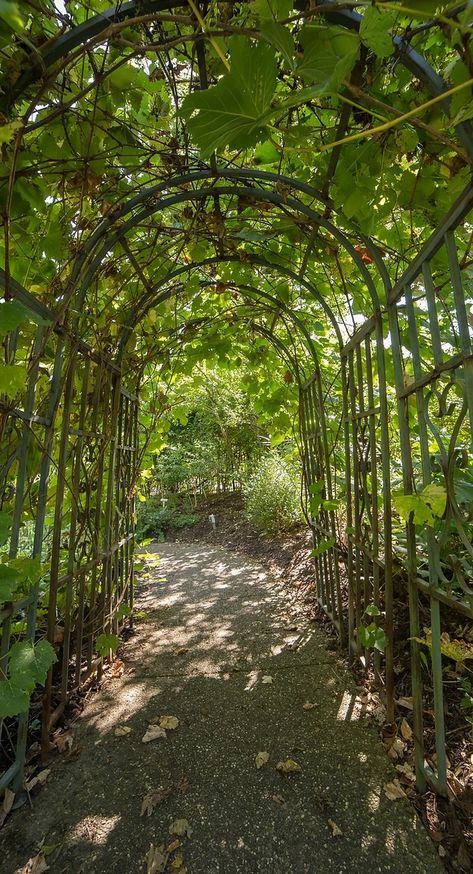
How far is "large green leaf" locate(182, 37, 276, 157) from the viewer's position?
0.67 meters

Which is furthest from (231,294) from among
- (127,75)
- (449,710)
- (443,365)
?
(449,710)

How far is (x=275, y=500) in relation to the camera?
627 cm

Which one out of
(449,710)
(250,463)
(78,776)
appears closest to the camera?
(78,776)

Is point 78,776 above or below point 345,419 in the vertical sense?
below

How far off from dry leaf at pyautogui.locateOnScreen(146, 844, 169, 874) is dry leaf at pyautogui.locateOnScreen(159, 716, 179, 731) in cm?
63

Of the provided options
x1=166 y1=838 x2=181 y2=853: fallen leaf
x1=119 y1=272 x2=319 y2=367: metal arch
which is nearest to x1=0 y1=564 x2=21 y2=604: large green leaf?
x1=166 y1=838 x2=181 y2=853: fallen leaf

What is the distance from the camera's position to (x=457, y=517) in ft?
3.91

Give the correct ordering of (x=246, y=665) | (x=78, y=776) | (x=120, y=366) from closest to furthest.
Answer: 1. (x=78, y=776)
2. (x=246, y=665)
3. (x=120, y=366)

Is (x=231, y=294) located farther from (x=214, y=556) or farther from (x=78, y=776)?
(x=214, y=556)

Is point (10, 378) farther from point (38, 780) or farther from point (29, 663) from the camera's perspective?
point (38, 780)

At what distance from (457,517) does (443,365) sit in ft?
1.47

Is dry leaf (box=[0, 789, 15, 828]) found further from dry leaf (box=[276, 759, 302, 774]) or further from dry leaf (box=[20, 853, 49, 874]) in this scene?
dry leaf (box=[276, 759, 302, 774])

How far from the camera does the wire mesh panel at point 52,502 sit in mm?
1336

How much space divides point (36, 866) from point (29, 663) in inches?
24.0
